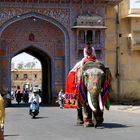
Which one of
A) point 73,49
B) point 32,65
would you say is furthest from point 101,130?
point 32,65

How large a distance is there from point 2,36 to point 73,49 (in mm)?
4345

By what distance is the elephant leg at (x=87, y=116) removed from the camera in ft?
44.7

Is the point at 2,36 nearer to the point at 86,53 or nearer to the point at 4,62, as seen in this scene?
the point at 4,62

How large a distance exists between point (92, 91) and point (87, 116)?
92cm

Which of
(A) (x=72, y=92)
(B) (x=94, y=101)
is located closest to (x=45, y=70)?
(A) (x=72, y=92)

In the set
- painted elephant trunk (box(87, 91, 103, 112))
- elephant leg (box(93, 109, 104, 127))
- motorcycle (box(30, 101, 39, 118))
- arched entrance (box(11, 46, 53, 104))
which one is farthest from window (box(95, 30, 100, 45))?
painted elephant trunk (box(87, 91, 103, 112))

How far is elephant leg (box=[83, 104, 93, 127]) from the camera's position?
13.6 m

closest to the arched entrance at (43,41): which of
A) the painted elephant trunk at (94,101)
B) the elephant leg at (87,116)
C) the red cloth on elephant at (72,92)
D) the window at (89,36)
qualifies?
the window at (89,36)

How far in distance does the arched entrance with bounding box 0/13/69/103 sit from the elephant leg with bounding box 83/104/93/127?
52.5 ft

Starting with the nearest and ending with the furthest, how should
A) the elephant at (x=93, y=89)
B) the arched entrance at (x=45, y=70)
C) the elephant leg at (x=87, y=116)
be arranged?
the elephant at (x=93, y=89), the elephant leg at (x=87, y=116), the arched entrance at (x=45, y=70)

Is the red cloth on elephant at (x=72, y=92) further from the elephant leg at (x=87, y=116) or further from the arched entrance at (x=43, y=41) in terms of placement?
the arched entrance at (x=43, y=41)

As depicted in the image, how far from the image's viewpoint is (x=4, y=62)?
29.8 metres

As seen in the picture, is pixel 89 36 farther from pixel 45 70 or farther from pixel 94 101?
pixel 94 101

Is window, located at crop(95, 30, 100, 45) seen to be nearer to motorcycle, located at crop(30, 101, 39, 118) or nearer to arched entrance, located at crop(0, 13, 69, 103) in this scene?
arched entrance, located at crop(0, 13, 69, 103)
